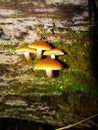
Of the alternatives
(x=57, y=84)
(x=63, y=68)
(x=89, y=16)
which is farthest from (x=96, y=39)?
(x=57, y=84)

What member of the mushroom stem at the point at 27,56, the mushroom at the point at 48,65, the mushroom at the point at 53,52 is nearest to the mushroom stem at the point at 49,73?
the mushroom at the point at 48,65

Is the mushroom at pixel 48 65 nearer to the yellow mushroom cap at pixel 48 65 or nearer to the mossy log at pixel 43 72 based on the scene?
the yellow mushroom cap at pixel 48 65

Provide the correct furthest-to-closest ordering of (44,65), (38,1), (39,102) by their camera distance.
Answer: (38,1), (39,102), (44,65)

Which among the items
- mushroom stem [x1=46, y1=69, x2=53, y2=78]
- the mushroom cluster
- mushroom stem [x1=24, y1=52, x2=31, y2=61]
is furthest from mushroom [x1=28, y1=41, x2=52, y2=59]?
mushroom stem [x1=46, y1=69, x2=53, y2=78]

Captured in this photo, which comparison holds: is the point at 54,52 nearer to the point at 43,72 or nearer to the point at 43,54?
the point at 43,54

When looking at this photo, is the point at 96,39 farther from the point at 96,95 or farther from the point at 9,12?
the point at 9,12

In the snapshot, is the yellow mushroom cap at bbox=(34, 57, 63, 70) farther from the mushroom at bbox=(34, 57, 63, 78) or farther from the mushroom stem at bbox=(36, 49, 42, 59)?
the mushroom stem at bbox=(36, 49, 42, 59)
